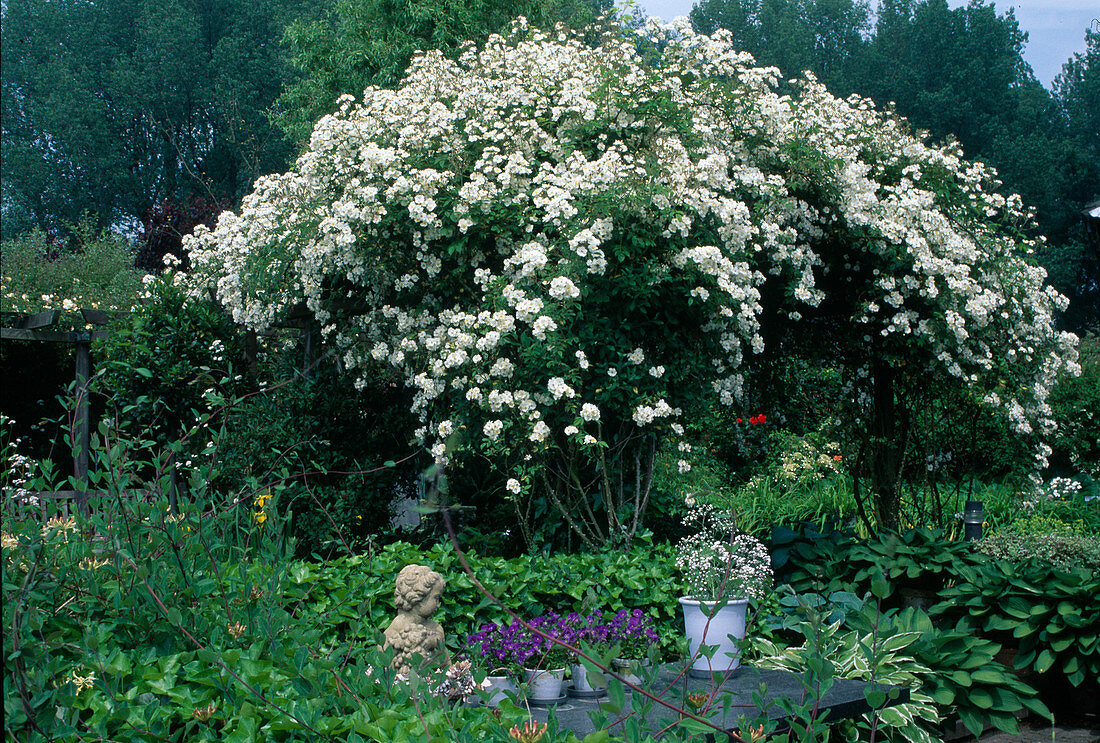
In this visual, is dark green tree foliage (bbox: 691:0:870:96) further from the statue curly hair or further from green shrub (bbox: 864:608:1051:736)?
the statue curly hair

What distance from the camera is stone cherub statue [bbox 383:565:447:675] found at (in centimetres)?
287

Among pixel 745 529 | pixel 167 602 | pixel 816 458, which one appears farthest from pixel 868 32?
pixel 167 602

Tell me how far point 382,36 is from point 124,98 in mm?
14165

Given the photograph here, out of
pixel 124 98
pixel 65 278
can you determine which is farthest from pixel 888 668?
pixel 124 98

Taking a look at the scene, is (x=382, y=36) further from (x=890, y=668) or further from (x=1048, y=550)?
(x=890, y=668)

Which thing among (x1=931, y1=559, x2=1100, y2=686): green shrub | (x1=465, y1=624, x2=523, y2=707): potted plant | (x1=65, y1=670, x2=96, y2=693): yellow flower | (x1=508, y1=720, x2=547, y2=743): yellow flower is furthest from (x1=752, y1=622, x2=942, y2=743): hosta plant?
(x1=65, y1=670, x2=96, y2=693): yellow flower

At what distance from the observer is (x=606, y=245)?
421cm

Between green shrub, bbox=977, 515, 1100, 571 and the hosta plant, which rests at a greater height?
green shrub, bbox=977, 515, 1100, 571

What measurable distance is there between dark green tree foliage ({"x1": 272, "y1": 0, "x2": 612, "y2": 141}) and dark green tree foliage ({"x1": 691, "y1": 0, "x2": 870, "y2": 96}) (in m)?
14.7

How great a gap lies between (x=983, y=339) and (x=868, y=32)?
27.3m

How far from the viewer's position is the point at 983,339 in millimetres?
5477

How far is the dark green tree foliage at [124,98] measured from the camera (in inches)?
901

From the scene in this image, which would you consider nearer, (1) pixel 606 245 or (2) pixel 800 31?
(1) pixel 606 245

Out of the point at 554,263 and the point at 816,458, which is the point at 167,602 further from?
the point at 816,458
